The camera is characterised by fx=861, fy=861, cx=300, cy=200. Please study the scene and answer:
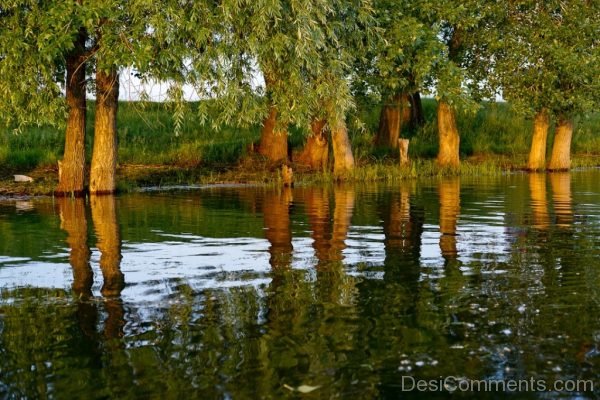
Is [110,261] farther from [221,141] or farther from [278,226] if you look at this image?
[221,141]

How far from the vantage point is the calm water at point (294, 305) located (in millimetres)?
7129

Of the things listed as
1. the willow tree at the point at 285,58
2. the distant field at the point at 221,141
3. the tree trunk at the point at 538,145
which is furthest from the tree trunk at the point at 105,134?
the tree trunk at the point at 538,145

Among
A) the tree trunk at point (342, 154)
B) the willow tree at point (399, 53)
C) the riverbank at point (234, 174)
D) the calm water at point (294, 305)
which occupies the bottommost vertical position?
the calm water at point (294, 305)

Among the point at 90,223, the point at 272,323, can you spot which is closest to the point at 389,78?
the point at 90,223

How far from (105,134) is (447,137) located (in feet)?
56.8

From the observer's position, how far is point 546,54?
35.2 meters

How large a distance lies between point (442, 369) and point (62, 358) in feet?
11.1

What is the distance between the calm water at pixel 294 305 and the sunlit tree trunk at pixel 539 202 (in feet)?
0.74

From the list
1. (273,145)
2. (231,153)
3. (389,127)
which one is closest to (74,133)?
(273,145)

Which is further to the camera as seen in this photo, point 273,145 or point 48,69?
point 273,145

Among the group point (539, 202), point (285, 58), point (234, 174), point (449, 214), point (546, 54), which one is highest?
point (546, 54)

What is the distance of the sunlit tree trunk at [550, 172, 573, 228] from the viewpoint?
19.0 meters

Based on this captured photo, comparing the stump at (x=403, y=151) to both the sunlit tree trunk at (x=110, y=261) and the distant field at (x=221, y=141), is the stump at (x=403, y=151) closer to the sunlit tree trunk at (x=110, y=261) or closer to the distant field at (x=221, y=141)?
the distant field at (x=221, y=141)

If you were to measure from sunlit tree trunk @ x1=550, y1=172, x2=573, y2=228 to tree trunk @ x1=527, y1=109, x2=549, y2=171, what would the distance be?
1264 millimetres
